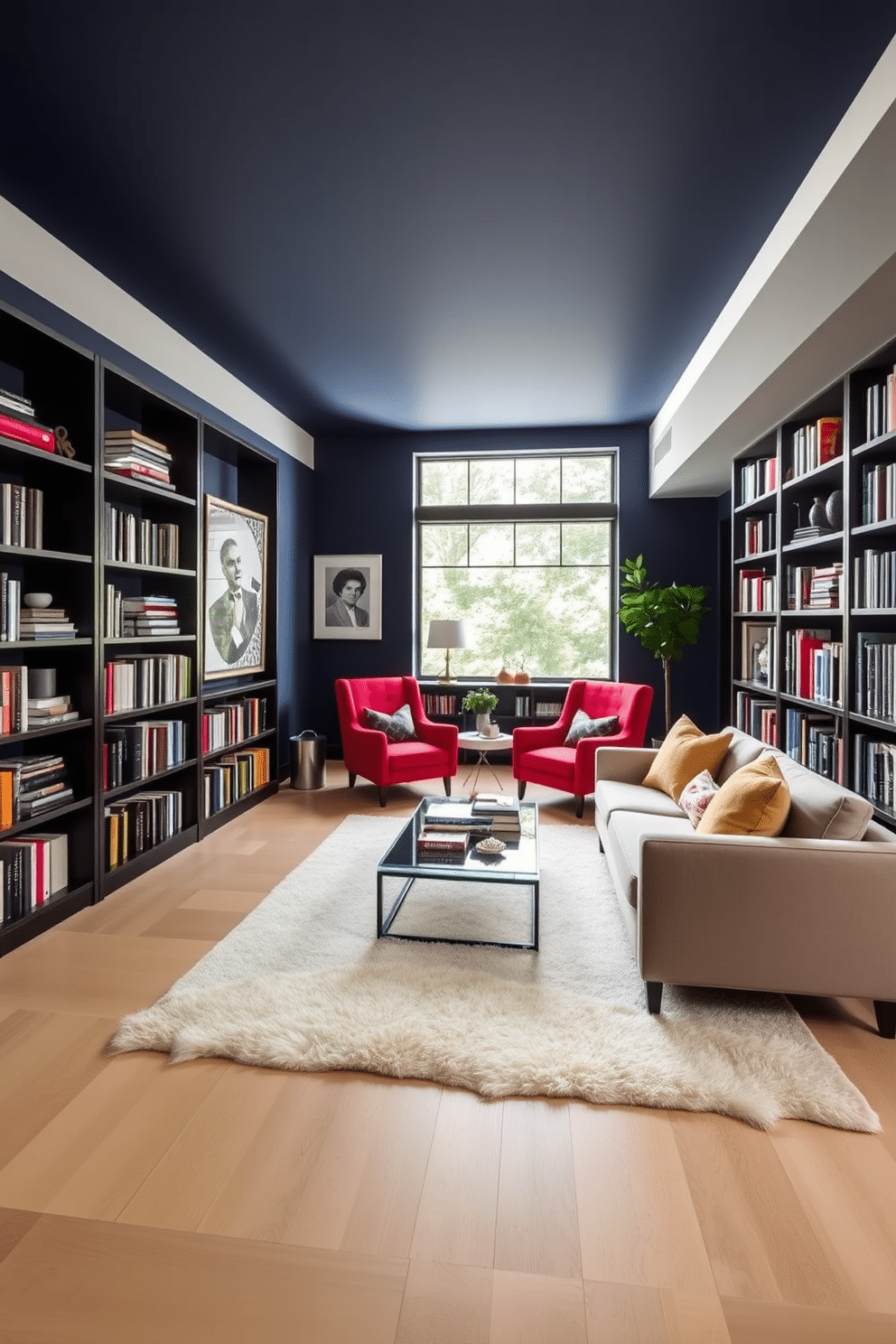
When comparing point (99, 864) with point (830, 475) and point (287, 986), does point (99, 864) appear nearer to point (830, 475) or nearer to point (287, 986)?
point (287, 986)

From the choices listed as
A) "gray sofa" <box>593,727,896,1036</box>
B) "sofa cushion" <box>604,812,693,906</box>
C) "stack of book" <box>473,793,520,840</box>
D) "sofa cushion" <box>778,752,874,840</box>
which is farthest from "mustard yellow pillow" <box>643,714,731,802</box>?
"gray sofa" <box>593,727,896,1036</box>

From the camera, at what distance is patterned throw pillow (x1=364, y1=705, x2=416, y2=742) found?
580cm

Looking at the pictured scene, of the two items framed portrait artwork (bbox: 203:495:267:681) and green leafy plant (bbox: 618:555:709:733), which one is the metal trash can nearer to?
framed portrait artwork (bbox: 203:495:267:681)

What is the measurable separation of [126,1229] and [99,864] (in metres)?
2.19

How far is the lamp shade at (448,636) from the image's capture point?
6.21m

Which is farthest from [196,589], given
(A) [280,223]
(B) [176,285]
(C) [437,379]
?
(C) [437,379]

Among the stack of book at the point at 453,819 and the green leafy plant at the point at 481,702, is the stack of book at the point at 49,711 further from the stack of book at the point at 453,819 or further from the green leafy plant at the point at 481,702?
the green leafy plant at the point at 481,702

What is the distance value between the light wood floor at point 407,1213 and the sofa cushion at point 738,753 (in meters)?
1.39

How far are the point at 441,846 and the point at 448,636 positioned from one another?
321cm

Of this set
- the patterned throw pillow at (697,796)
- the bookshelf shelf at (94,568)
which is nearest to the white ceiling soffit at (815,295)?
the patterned throw pillow at (697,796)

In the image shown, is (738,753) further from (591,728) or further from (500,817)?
(591,728)

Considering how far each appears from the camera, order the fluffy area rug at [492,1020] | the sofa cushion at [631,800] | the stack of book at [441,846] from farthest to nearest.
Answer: the sofa cushion at [631,800] < the stack of book at [441,846] < the fluffy area rug at [492,1020]

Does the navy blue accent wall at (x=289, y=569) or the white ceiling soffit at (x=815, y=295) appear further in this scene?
the navy blue accent wall at (x=289, y=569)

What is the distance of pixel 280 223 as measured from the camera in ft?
11.2
